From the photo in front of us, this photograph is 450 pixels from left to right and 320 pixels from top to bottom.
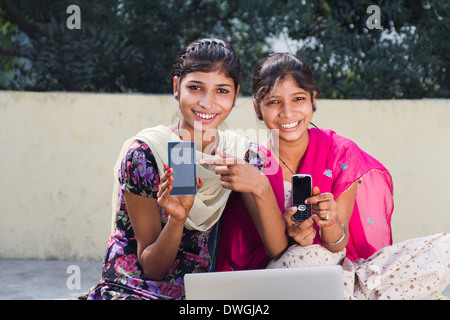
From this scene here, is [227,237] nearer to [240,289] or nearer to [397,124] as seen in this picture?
[240,289]

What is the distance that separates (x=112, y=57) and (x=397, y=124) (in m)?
2.67

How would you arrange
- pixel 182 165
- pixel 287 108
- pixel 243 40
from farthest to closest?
pixel 243 40 → pixel 287 108 → pixel 182 165

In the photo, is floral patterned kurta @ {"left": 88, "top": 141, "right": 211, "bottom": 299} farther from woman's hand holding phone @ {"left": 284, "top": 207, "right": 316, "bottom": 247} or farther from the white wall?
the white wall

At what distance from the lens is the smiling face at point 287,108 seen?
2609 millimetres

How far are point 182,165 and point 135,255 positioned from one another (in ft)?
1.67

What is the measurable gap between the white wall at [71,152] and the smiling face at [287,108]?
2.69 m

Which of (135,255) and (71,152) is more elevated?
(71,152)

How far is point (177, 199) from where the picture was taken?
2.27 metres

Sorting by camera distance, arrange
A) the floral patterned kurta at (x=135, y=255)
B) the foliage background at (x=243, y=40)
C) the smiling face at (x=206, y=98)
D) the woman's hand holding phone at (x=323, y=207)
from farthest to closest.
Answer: the foliage background at (x=243, y=40) < the smiling face at (x=206, y=98) < the floral patterned kurta at (x=135, y=255) < the woman's hand holding phone at (x=323, y=207)
